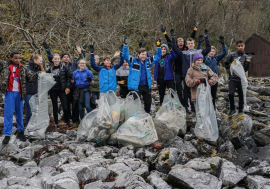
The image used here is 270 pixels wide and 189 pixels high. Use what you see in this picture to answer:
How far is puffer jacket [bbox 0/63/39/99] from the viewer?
4340mm

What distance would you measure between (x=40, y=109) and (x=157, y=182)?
2928mm

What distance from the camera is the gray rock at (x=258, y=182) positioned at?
287 centimetres

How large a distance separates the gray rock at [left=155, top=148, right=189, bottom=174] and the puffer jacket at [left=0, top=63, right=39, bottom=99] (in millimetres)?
2676

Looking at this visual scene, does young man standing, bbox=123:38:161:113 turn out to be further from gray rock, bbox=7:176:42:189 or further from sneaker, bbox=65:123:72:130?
gray rock, bbox=7:176:42:189

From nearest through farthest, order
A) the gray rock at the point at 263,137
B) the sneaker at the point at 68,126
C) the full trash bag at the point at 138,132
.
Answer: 1. the full trash bag at the point at 138,132
2. the gray rock at the point at 263,137
3. the sneaker at the point at 68,126

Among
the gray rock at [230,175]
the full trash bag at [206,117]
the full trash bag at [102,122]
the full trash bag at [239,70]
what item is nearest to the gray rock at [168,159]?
the gray rock at [230,175]

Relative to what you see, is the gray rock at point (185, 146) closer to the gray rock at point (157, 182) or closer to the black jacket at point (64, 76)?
the gray rock at point (157, 182)

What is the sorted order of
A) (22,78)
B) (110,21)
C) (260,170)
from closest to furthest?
(260,170) → (22,78) → (110,21)

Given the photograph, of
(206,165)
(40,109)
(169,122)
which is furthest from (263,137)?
(40,109)

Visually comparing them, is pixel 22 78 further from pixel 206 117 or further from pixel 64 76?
pixel 206 117

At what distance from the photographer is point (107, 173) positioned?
10.4 ft

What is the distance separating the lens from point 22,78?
4.53 m

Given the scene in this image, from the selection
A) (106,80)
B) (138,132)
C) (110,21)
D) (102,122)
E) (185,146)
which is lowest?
(185,146)

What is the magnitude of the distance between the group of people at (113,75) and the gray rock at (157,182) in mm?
1911
